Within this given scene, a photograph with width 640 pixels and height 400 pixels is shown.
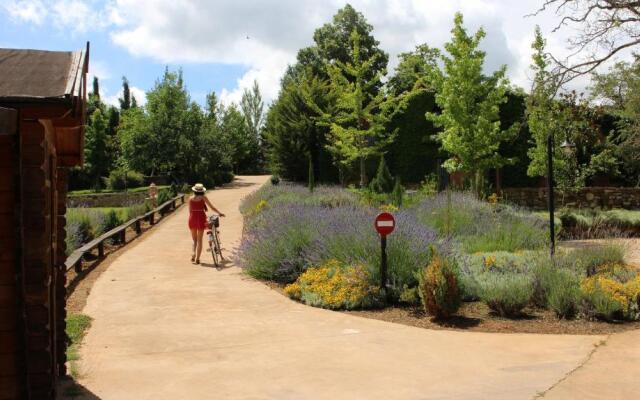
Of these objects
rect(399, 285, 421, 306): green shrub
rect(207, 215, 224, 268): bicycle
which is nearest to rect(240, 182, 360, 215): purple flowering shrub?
rect(207, 215, 224, 268): bicycle

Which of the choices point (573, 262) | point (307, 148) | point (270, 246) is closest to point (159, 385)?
point (270, 246)

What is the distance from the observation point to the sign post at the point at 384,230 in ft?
27.1

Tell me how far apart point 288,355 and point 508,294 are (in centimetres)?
315

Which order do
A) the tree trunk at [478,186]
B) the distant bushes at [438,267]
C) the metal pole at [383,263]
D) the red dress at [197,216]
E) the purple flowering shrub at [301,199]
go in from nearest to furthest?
the distant bushes at [438,267], the metal pole at [383,263], the red dress at [197,216], the purple flowering shrub at [301,199], the tree trunk at [478,186]

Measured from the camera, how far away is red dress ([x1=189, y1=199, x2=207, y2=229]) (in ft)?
41.5

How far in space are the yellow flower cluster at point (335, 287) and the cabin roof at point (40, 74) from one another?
16.0ft

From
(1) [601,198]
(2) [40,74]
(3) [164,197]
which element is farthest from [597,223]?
(3) [164,197]

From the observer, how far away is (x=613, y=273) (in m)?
8.87

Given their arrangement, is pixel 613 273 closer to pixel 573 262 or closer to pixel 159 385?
pixel 573 262

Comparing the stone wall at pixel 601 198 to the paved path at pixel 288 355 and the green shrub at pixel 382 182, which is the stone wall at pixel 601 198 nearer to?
the green shrub at pixel 382 182

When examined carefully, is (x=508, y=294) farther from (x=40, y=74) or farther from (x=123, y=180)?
(x=123, y=180)

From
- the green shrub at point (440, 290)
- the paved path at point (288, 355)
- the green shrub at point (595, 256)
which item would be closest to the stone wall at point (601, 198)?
the green shrub at point (595, 256)

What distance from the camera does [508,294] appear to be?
7629 millimetres

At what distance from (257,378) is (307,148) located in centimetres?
2968
